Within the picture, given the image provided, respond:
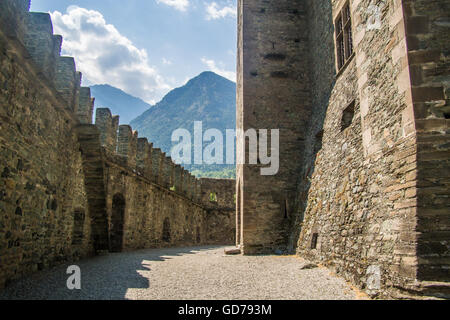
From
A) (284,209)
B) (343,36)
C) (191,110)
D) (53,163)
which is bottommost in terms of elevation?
(284,209)

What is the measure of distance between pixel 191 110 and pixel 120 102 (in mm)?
70086

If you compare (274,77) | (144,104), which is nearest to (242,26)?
(274,77)

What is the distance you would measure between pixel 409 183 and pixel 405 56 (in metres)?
1.76

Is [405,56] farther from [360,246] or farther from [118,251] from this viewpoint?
[118,251]

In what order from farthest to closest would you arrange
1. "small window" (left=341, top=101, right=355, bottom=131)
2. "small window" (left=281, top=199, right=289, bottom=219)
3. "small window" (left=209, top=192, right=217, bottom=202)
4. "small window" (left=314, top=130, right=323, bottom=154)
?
1. "small window" (left=209, top=192, right=217, bottom=202)
2. "small window" (left=281, top=199, right=289, bottom=219)
3. "small window" (left=314, top=130, right=323, bottom=154)
4. "small window" (left=341, top=101, right=355, bottom=131)

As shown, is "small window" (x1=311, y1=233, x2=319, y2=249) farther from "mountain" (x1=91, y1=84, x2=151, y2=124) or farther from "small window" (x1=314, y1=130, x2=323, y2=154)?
"mountain" (x1=91, y1=84, x2=151, y2=124)

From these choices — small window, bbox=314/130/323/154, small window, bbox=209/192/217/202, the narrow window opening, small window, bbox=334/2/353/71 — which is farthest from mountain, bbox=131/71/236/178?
small window, bbox=334/2/353/71

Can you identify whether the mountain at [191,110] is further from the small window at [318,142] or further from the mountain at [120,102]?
the small window at [318,142]

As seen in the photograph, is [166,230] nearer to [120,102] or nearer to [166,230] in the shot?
[166,230]

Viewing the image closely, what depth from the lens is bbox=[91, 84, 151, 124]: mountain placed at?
16262 cm

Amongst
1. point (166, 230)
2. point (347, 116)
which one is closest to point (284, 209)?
point (347, 116)

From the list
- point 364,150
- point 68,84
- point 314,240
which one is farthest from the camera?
point 314,240

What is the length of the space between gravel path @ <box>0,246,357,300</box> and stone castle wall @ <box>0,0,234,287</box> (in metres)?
0.64

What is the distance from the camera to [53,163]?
7160 millimetres
